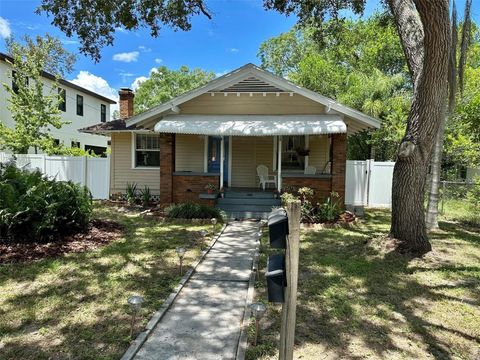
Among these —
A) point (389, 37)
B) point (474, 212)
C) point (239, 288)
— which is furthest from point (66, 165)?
point (389, 37)

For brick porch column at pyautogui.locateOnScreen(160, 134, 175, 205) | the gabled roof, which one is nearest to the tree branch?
the gabled roof

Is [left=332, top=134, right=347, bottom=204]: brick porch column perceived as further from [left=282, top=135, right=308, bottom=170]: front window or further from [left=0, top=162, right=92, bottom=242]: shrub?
[left=0, top=162, right=92, bottom=242]: shrub

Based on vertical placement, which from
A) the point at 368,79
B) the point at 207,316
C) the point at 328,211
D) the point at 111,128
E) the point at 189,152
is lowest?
the point at 207,316

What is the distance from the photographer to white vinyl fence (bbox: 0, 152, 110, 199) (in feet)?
47.7

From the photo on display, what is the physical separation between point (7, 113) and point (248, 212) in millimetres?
15535

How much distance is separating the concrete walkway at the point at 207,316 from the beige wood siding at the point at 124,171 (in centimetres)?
882

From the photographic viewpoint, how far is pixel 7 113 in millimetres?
18828

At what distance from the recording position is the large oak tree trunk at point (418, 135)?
21.1ft

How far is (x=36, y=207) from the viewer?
7.10m

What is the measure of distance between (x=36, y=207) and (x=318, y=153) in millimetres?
9555

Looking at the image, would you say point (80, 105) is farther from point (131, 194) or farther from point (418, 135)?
point (418, 135)

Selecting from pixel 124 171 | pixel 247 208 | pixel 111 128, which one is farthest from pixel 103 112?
pixel 247 208

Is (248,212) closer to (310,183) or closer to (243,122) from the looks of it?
(310,183)

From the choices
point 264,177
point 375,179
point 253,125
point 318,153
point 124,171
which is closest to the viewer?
point 253,125
